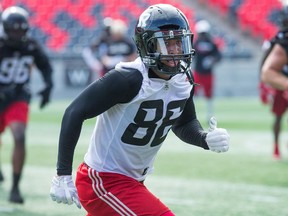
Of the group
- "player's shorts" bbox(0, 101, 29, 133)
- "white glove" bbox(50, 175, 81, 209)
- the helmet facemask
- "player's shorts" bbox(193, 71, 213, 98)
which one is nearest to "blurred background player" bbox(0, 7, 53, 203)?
"player's shorts" bbox(0, 101, 29, 133)

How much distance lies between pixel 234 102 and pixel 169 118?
16692mm

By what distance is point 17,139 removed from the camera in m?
6.66

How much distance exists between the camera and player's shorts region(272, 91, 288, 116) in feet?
31.0

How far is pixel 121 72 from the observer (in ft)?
12.1

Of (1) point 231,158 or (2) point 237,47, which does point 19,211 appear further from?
(2) point 237,47

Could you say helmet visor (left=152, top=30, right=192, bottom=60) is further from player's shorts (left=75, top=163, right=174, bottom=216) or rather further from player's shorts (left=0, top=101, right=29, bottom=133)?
player's shorts (left=0, top=101, right=29, bottom=133)

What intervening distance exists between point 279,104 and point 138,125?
19.3 ft

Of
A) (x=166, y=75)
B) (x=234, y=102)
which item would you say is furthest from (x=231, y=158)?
(x=234, y=102)

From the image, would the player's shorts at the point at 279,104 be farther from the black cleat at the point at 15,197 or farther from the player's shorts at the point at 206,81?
the player's shorts at the point at 206,81

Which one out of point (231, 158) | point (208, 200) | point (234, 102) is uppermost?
point (208, 200)

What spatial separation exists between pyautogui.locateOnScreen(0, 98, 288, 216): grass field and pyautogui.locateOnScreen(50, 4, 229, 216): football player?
214 centimetres

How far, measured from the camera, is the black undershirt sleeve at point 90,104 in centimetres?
363

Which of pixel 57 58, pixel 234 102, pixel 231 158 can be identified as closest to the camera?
pixel 231 158

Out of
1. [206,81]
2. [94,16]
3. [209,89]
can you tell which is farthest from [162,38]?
[94,16]
